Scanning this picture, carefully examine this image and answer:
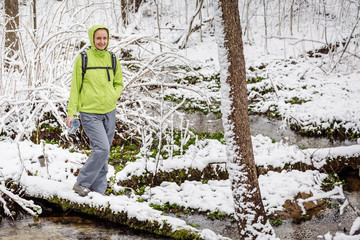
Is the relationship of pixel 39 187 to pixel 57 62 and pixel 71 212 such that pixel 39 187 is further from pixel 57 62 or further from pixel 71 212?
pixel 57 62

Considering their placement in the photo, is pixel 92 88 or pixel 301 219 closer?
pixel 92 88

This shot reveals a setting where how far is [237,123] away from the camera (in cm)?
302

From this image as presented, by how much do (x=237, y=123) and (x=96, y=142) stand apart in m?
1.80

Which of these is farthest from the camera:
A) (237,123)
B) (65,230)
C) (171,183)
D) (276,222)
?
(171,183)

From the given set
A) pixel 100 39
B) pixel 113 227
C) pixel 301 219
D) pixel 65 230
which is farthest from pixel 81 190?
pixel 301 219

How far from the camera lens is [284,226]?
3951mm

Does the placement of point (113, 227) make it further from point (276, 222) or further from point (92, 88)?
point (276, 222)

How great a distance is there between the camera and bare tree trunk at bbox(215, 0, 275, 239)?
293cm

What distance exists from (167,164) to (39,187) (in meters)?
2.02

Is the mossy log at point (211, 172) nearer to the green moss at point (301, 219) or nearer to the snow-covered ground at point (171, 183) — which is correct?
the snow-covered ground at point (171, 183)

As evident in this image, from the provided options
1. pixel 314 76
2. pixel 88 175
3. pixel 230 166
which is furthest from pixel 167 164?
pixel 314 76

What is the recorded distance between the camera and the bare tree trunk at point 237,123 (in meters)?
2.93

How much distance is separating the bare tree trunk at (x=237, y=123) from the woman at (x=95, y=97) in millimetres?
1564

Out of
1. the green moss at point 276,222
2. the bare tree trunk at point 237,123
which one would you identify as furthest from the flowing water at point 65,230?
the green moss at point 276,222
